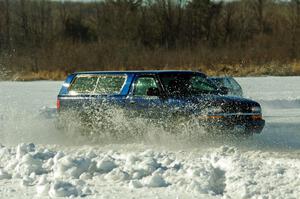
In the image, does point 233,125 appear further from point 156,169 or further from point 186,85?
point 156,169

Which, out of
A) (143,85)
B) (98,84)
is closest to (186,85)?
(143,85)

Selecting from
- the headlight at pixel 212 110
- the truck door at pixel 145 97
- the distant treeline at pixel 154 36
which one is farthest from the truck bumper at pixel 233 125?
the distant treeline at pixel 154 36

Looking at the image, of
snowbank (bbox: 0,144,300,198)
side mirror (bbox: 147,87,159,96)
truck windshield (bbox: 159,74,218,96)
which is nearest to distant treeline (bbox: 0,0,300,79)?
truck windshield (bbox: 159,74,218,96)

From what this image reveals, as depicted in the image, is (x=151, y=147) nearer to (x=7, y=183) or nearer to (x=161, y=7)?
(x=7, y=183)

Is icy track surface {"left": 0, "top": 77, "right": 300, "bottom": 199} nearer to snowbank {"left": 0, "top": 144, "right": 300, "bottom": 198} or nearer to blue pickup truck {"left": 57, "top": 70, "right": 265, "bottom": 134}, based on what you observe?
snowbank {"left": 0, "top": 144, "right": 300, "bottom": 198}

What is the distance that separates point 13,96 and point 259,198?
21005 mm

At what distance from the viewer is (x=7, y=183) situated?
7387 mm

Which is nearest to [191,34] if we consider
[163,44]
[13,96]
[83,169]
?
[163,44]

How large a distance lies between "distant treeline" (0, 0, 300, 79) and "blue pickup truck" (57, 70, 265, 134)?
24.3m

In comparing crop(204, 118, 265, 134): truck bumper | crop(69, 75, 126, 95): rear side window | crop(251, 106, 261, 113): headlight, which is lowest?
crop(204, 118, 265, 134): truck bumper

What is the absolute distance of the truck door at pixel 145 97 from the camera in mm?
11008

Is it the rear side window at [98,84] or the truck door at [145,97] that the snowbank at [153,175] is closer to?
the truck door at [145,97]

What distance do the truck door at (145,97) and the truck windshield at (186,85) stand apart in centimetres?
23

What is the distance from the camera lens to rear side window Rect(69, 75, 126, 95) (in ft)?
38.0
